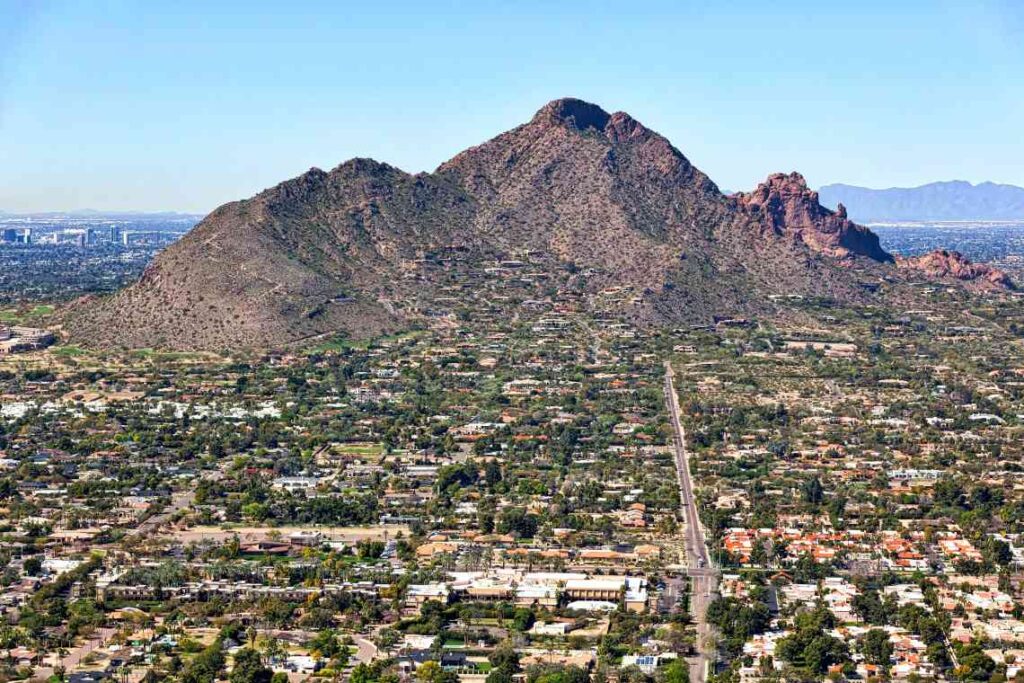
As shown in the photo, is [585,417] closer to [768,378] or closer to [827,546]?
[768,378]

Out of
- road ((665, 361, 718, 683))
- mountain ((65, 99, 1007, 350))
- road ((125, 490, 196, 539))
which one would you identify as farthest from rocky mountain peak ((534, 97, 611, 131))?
road ((125, 490, 196, 539))

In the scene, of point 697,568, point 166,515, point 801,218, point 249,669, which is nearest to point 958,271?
point 801,218

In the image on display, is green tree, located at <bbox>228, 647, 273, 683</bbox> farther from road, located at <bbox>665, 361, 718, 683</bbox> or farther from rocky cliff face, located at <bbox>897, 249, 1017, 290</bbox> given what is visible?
rocky cliff face, located at <bbox>897, 249, 1017, 290</bbox>

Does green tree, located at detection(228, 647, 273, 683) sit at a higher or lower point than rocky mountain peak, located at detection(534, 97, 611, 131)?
lower

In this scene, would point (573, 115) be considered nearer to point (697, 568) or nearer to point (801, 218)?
point (801, 218)

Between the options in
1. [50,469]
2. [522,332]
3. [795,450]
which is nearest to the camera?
[50,469]

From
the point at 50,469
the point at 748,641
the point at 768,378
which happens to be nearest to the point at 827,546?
the point at 748,641
